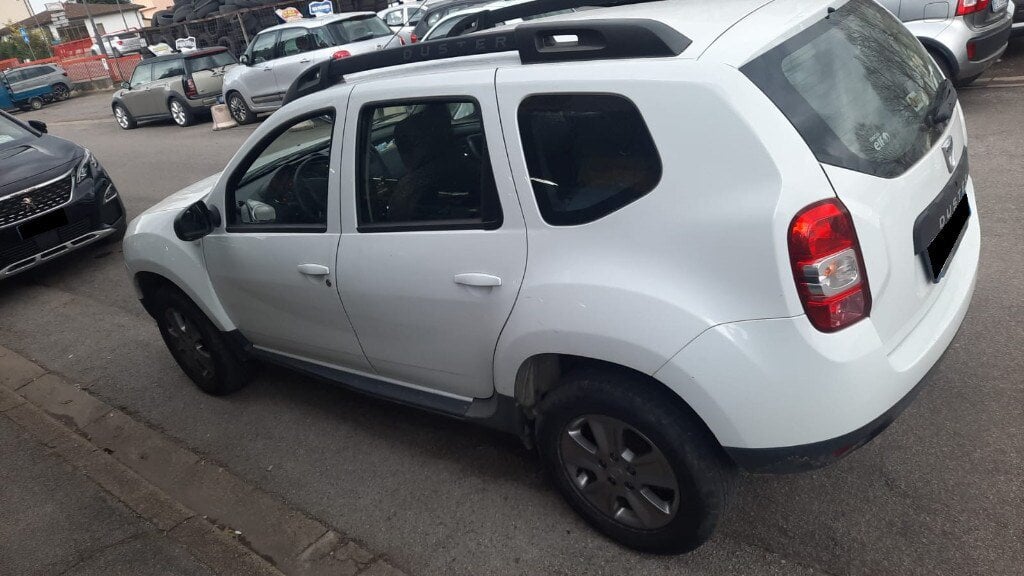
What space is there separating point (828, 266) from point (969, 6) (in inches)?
250

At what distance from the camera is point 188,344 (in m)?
4.25

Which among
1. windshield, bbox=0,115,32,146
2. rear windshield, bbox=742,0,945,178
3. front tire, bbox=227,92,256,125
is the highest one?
rear windshield, bbox=742,0,945,178

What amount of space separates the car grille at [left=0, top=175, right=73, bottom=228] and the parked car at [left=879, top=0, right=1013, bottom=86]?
25.9 feet

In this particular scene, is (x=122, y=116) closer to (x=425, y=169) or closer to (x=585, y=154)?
(x=425, y=169)

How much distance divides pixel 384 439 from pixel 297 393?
0.87m

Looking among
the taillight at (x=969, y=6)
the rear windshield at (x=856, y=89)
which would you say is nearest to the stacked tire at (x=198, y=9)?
the taillight at (x=969, y=6)

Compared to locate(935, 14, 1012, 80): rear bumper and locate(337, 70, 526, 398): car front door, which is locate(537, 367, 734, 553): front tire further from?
locate(935, 14, 1012, 80): rear bumper

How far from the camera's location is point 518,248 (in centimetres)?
245

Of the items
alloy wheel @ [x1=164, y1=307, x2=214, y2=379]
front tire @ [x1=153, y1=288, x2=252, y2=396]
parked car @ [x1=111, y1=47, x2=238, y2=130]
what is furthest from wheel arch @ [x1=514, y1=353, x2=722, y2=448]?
parked car @ [x1=111, y1=47, x2=238, y2=130]

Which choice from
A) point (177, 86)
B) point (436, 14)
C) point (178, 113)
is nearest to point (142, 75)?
point (177, 86)

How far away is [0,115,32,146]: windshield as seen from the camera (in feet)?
24.5

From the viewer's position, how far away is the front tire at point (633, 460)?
7.48 ft

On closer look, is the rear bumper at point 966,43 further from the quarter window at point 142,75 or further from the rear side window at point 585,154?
the quarter window at point 142,75

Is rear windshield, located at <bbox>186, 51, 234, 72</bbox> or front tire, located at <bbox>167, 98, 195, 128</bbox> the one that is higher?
rear windshield, located at <bbox>186, 51, 234, 72</bbox>
